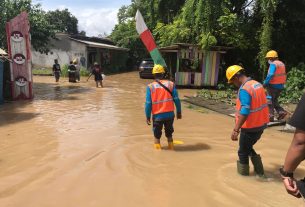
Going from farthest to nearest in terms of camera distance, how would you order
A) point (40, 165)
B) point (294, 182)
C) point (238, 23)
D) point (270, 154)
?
point (238, 23) < point (270, 154) < point (40, 165) < point (294, 182)

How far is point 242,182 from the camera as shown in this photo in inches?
227

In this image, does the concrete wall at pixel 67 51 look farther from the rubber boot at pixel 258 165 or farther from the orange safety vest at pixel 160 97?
the rubber boot at pixel 258 165

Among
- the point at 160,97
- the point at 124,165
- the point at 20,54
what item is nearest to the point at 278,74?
the point at 160,97

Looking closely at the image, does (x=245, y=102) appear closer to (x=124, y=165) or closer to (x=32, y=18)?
(x=124, y=165)

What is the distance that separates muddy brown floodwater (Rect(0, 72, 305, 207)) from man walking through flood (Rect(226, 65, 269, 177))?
614 millimetres

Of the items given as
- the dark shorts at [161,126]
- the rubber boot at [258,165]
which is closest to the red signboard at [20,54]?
the dark shorts at [161,126]

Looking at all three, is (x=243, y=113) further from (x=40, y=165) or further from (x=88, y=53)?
(x=88, y=53)

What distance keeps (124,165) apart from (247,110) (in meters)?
2.32

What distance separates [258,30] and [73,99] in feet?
34.0

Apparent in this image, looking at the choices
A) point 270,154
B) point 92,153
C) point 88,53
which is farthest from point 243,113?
point 88,53

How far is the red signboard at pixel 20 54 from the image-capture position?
1464 cm

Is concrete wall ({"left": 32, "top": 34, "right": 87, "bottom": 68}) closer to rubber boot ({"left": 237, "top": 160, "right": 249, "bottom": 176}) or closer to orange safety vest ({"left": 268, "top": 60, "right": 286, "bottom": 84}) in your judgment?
orange safety vest ({"left": 268, "top": 60, "right": 286, "bottom": 84})

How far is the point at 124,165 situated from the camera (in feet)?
22.0

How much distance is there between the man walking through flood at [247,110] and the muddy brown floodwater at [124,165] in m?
0.61
